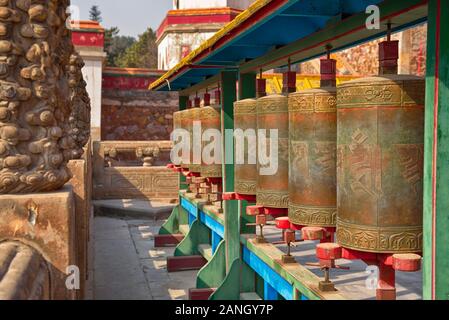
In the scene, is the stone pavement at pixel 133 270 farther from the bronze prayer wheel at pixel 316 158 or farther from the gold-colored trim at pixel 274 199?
the bronze prayer wheel at pixel 316 158

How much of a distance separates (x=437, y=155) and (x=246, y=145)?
96.6 inches

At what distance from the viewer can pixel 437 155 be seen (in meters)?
2.47


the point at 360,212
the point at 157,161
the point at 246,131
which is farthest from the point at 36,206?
the point at 157,161

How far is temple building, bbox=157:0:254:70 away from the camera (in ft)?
67.8

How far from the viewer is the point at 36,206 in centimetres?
289

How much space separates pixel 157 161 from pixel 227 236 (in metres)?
13.1

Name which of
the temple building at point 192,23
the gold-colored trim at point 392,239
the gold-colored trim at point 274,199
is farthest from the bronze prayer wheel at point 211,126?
the temple building at point 192,23

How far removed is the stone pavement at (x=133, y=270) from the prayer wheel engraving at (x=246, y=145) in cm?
289

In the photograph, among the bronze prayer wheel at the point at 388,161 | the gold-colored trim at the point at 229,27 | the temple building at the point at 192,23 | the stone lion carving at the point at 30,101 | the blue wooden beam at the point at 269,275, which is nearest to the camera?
the bronze prayer wheel at the point at 388,161

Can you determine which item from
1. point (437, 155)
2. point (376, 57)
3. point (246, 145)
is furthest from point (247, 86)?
point (376, 57)

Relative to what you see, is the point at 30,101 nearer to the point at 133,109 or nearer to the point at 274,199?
the point at 274,199

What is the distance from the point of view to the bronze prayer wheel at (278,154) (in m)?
4.13

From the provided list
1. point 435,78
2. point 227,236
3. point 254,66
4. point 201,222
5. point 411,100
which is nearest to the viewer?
point 435,78
